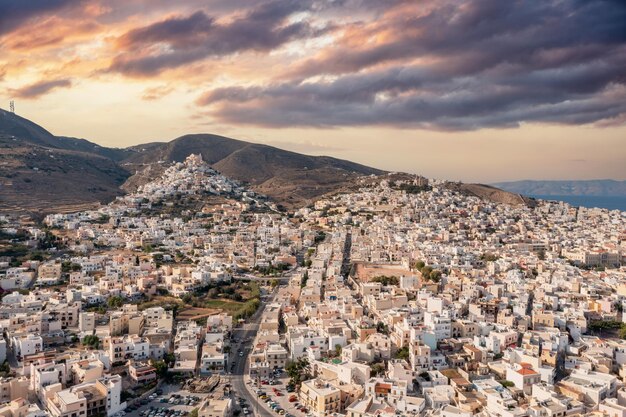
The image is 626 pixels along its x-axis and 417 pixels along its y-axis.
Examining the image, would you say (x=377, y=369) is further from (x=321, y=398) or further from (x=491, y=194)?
(x=491, y=194)

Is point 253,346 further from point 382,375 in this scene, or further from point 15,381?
point 15,381

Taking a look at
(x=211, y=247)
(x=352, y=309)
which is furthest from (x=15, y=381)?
(x=211, y=247)

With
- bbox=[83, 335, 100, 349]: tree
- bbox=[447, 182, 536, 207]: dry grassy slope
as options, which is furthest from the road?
bbox=[447, 182, 536, 207]: dry grassy slope

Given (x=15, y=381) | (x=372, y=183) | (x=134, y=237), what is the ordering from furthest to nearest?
(x=372, y=183) < (x=134, y=237) < (x=15, y=381)

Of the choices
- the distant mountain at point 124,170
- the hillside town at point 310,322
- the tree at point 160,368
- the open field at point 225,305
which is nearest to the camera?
the hillside town at point 310,322

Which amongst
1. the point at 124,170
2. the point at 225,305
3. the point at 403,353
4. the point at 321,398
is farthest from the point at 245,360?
the point at 124,170

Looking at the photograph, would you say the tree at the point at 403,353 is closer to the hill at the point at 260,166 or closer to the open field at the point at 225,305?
the open field at the point at 225,305


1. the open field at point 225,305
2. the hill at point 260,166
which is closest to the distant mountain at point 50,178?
the hill at point 260,166
